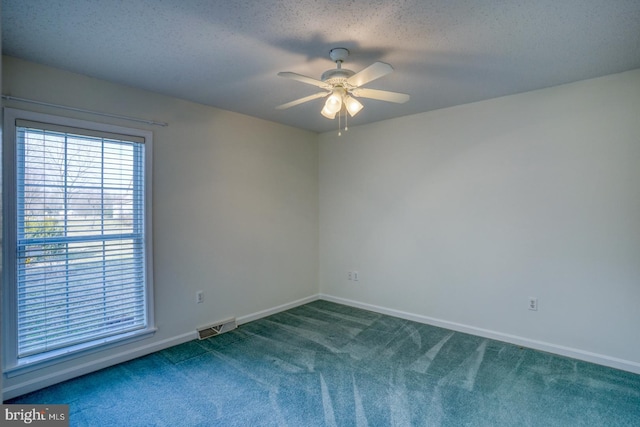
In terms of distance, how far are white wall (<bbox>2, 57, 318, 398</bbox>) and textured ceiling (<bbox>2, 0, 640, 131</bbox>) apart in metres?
0.22

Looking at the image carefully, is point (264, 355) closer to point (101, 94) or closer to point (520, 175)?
point (101, 94)

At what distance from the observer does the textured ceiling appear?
1.97 meters

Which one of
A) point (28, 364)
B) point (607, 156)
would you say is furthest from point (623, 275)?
point (28, 364)

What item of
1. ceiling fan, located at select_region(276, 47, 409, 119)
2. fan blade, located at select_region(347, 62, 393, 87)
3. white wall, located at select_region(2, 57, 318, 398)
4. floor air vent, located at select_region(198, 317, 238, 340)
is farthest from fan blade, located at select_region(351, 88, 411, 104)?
floor air vent, located at select_region(198, 317, 238, 340)

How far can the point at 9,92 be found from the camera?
248cm

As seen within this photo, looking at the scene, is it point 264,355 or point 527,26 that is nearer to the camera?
point 527,26

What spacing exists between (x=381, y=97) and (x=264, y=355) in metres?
2.37

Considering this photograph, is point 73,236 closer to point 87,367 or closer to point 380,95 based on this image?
point 87,367

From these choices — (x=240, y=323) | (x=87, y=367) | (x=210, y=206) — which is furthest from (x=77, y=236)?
(x=240, y=323)

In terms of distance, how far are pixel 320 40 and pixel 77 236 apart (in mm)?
2369

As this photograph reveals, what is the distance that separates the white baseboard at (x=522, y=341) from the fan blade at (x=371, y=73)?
8.86 ft

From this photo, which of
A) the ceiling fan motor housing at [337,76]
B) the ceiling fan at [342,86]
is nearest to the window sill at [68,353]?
the ceiling fan at [342,86]

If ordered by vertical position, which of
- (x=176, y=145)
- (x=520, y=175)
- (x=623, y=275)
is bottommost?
(x=623, y=275)

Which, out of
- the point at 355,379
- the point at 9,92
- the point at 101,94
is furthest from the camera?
the point at 101,94
